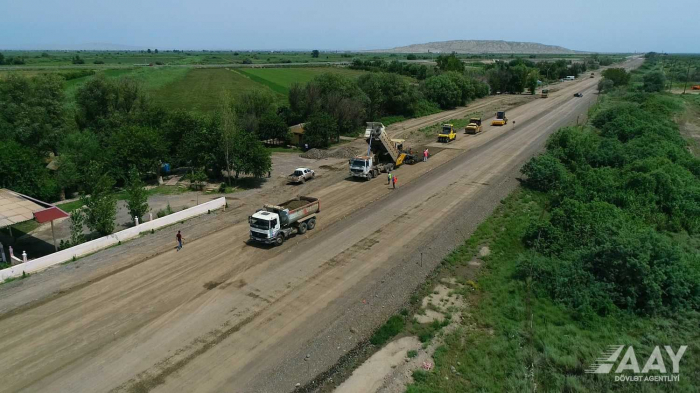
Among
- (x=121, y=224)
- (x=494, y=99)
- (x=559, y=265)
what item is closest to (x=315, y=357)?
(x=559, y=265)

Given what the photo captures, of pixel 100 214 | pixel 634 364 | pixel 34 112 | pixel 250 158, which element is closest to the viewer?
pixel 634 364

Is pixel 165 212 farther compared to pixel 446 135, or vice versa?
pixel 446 135

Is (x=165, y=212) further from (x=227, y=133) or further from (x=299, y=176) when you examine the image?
(x=299, y=176)

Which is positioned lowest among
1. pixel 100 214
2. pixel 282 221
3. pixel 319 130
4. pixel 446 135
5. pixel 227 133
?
pixel 282 221

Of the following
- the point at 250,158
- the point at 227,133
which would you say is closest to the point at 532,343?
the point at 250,158

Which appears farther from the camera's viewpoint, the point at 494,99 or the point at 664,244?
the point at 494,99

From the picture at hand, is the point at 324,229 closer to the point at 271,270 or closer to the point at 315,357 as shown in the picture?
the point at 271,270
